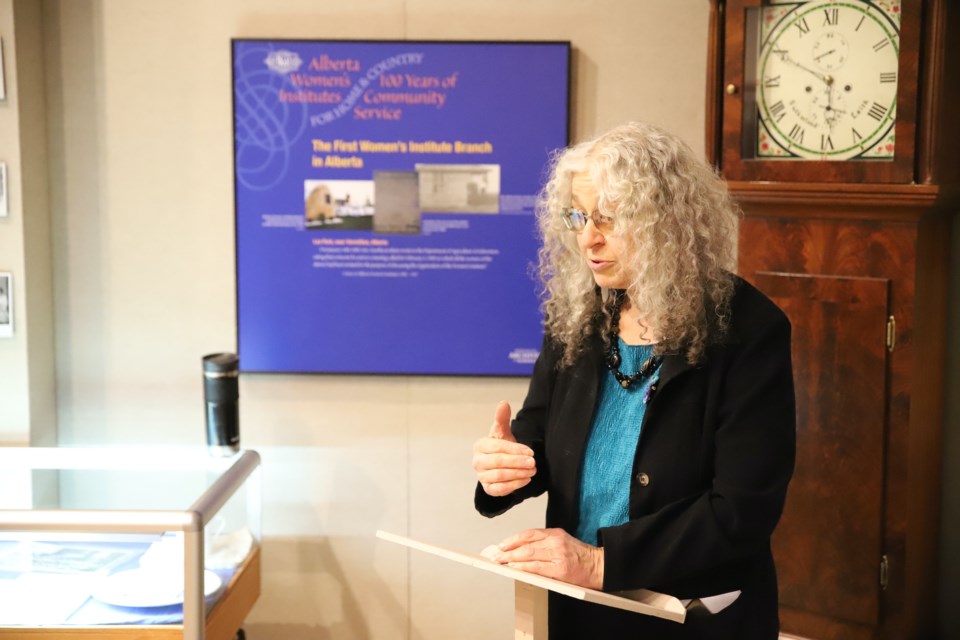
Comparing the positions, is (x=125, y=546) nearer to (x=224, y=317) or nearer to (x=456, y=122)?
(x=224, y=317)

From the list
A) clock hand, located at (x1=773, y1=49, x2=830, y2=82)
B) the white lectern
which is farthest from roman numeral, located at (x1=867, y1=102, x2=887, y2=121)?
the white lectern

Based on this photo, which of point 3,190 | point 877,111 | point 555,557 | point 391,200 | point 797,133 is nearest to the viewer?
point 555,557

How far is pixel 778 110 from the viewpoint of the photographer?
255 cm

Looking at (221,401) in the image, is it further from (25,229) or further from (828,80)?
(828,80)

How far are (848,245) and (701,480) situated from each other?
106cm

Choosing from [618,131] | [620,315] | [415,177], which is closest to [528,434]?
[620,315]

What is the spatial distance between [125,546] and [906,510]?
186cm

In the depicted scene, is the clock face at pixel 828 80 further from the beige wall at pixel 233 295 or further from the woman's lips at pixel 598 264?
the woman's lips at pixel 598 264

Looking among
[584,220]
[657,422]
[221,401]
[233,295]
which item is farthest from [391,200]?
[657,422]

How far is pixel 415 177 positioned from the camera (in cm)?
321

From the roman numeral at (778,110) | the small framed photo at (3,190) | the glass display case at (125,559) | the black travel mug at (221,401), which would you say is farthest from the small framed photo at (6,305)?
the roman numeral at (778,110)

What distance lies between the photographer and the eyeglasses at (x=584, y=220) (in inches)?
67.4

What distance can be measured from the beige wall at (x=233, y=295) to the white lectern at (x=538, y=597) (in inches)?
68.2

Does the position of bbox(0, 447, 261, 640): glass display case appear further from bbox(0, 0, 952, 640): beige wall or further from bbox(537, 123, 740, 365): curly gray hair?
bbox(537, 123, 740, 365): curly gray hair
